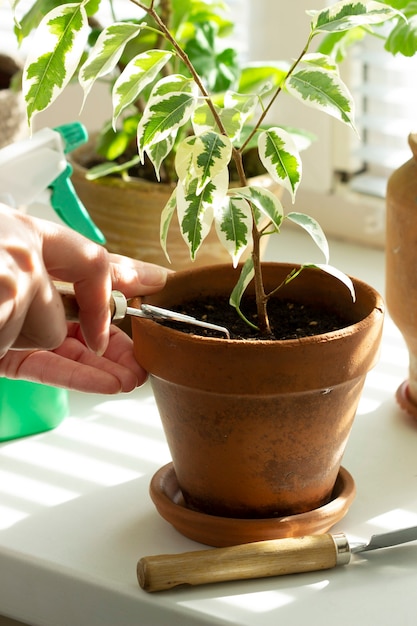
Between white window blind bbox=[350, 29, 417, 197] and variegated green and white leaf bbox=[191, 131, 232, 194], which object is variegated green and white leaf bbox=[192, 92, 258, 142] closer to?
A: variegated green and white leaf bbox=[191, 131, 232, 194]

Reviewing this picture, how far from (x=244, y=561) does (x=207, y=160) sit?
292 mm

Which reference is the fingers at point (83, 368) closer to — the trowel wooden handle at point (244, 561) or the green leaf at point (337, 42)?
the trowel wooden handle at point (244, 561)

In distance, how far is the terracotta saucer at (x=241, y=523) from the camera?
774 millimetres

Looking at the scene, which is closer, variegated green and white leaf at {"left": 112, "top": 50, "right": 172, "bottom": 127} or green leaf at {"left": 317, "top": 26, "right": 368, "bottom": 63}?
variegated green and white leaf at {"left": 112, "top": 50, "right": 172, "bottom": 127}

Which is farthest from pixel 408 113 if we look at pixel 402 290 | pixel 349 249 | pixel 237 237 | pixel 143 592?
pixel 143 592

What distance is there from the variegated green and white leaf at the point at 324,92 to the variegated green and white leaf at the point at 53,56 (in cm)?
15

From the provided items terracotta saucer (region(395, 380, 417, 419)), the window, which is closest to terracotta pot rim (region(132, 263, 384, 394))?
terracotta saucer (region(395, 380, 417, 419))

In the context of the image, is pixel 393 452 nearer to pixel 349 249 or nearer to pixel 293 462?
pixel 293 462

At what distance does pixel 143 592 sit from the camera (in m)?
0.74

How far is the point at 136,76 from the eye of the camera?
0.72 metres

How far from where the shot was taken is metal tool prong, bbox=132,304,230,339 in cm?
77

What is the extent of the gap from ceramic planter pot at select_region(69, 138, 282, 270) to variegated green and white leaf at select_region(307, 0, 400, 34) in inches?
16.5

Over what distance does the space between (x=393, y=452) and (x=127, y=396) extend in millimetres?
293

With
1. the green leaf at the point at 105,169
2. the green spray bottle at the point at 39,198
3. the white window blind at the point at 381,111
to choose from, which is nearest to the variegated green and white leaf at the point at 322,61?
the green spray bottle at the point at 39,198
